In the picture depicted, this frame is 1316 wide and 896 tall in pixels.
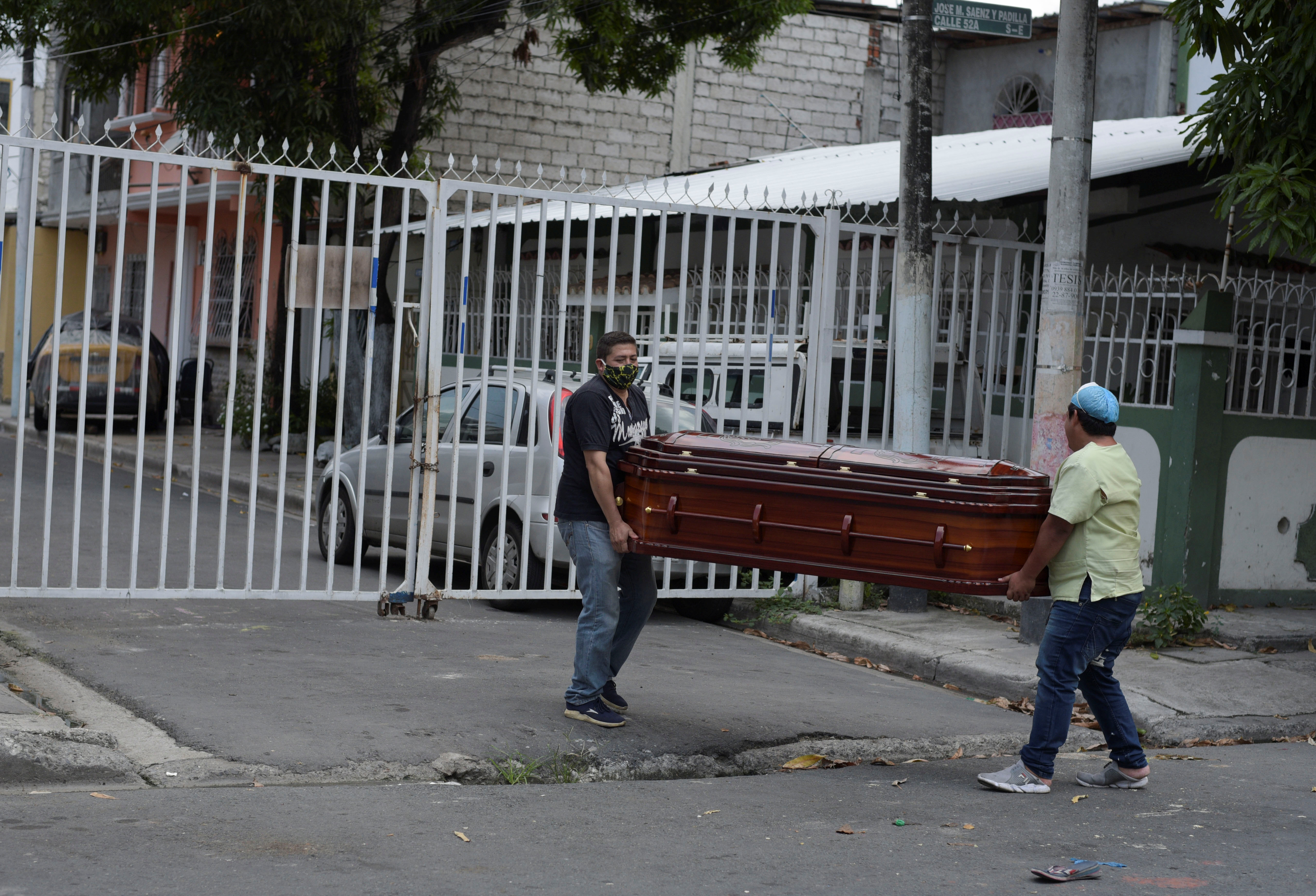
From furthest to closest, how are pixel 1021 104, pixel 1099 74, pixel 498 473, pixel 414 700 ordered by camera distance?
pixel 1021 104
pixel 1099 74
pixel 498 473
pixel 414 700

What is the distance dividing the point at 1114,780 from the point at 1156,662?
2.47 m

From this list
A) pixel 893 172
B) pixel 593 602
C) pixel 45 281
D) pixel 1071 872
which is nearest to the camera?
pixel 1071 872

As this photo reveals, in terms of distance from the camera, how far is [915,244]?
8898 millimetres

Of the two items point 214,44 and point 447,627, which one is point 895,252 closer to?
point 447,627

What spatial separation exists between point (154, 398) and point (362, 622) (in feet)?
43.8

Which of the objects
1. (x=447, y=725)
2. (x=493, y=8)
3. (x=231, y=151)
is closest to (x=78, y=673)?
(x=447, y=725)

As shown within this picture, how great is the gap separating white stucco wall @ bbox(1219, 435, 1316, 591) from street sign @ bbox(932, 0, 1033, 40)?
10.1 feet

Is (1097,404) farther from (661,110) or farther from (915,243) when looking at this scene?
(661,110)

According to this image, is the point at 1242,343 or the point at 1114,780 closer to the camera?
the point at 1114,780

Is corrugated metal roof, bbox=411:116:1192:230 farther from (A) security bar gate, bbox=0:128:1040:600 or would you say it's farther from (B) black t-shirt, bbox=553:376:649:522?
(B) black t-shirt, bbox=553:376:649:522

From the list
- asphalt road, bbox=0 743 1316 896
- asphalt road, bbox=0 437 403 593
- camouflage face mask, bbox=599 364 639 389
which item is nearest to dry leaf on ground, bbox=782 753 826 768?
asphalt road, bbox=0 743 1316 896

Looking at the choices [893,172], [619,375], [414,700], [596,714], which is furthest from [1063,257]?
[893,172]

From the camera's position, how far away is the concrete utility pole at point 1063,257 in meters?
8.13

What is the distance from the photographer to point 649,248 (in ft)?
51.5
